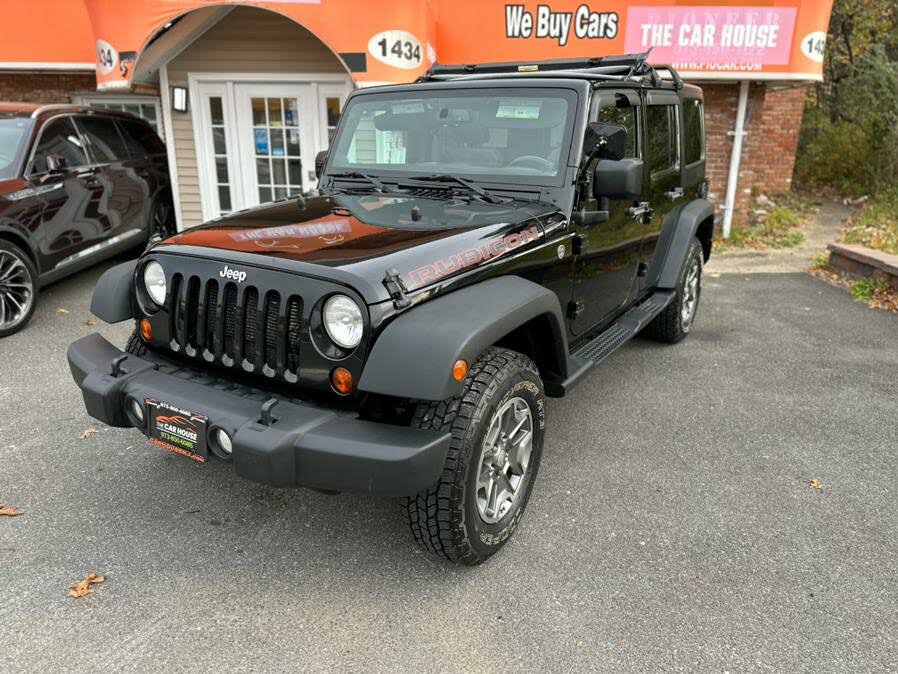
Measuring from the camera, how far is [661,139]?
4633 mm

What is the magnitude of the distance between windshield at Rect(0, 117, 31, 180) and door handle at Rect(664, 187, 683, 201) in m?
5.41

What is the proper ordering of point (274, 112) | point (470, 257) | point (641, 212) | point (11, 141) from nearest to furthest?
point (470, 257), point (641, 212), point (11, 141), point (274, 112)

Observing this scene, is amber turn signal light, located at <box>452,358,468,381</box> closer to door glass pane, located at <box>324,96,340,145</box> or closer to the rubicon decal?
the rubicon decal

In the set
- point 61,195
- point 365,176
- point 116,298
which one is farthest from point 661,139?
point 61,195

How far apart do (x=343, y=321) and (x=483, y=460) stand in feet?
2.73

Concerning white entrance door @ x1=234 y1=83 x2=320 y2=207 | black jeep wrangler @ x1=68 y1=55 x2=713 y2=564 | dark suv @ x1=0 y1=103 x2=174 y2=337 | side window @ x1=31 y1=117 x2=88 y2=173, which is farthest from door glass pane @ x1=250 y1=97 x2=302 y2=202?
black jeep wrangler @ x1=68 y1=55 x2=713 y2=564

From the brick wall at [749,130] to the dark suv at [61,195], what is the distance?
7.68 m

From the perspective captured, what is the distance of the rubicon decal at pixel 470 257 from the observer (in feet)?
8.57

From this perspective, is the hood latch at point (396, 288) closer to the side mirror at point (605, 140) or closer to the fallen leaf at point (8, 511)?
the side mirror at point (605, 140)

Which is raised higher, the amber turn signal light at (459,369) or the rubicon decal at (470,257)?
the rubicon decal at (470,257)

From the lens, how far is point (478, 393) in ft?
8.50

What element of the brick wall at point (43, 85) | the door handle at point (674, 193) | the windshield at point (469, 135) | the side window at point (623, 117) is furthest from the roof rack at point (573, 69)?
the brick wall at point (43, 85)

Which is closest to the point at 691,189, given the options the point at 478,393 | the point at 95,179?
the point at 478,393

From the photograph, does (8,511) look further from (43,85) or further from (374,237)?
(43,85)
